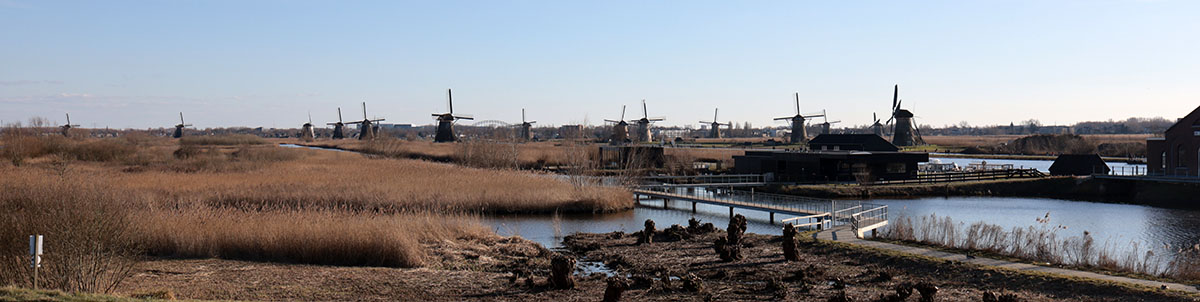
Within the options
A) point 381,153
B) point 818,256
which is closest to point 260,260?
point 818,256

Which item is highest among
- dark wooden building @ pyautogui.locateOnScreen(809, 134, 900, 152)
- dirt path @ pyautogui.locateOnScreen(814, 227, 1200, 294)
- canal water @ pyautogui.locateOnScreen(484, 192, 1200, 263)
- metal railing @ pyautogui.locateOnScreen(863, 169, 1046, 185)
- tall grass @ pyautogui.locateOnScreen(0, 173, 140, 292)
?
dark wooden building @ pyautogui.locateOnScreen(809, 134, 900, 152)

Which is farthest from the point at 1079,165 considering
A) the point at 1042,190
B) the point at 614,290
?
the point at 614,290

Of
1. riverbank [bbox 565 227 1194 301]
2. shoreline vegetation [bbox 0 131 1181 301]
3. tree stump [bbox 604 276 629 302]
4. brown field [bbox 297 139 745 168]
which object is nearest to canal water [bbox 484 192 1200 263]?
shoreline vegetation [bbox 0 131 1181 301]

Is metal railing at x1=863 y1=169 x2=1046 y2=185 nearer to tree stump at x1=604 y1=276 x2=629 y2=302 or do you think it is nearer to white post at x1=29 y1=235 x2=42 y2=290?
tree stump at x1=604 y1=276 x2=629 y2=302

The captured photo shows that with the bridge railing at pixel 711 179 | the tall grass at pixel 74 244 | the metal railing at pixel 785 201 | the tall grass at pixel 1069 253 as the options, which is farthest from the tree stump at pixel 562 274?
the bridge railing at pixel 711 179

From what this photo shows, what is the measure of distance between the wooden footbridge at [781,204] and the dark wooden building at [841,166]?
8.92 ft

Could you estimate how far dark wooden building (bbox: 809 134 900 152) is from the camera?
6156cm

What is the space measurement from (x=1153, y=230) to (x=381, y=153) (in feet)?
215

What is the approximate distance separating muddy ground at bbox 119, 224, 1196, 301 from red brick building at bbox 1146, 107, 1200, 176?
38.5 metres

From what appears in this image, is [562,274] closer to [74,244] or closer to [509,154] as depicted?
[74,244]

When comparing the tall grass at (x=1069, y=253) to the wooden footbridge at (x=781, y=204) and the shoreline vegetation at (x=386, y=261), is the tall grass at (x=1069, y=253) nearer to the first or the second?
the wooden footbridge at (x=781, y=204)

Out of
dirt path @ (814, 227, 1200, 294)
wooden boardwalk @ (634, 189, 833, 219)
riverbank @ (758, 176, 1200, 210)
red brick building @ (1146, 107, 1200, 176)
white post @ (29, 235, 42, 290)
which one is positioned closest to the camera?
white post @ (29, 235, 42, 290)

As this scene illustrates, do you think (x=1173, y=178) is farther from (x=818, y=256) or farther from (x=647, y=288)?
(x=647, y=288)

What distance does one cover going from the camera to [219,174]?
144 feet
